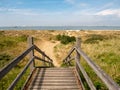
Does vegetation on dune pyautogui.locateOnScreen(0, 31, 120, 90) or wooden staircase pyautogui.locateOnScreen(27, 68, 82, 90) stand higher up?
wooden staircase pyautogui.locateOnScreen(27, 68, 82, 90)

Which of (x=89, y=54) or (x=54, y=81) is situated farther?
(x=89, y=54)

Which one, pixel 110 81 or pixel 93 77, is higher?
pixel 110 81

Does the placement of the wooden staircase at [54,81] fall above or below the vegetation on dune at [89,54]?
above

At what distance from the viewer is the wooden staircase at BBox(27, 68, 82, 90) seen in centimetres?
593

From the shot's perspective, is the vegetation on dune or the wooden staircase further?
the vegetation on dune

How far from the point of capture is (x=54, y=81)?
21.5 ft

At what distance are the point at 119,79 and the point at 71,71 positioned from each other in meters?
2.01

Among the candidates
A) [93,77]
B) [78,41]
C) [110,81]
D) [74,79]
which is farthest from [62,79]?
[110,81]

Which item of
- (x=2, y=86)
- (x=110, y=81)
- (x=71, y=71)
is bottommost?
(x=2, y=86)

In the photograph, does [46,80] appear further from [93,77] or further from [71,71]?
[93,77]

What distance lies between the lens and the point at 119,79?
8398mm

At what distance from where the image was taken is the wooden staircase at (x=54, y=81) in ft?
19.4

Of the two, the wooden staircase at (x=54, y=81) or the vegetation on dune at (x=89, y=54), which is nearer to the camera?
the wooden staircase at (x=54, y=81)

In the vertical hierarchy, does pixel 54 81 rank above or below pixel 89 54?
above
